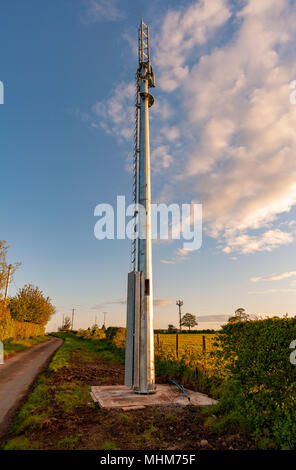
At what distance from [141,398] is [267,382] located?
5156mm

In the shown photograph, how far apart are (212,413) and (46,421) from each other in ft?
14.2

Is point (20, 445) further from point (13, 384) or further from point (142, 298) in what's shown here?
point (13, 384)

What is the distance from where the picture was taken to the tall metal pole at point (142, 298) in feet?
32.7

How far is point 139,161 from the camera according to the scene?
485 inches

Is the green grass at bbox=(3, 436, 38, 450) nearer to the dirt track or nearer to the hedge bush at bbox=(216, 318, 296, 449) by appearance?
the dirt track

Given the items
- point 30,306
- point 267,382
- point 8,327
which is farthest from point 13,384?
point 30,306

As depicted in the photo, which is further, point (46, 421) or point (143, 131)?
point (143, 131)

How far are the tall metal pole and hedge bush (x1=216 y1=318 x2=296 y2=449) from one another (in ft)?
13.2

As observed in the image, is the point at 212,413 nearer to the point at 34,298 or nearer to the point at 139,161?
the point at 139,161

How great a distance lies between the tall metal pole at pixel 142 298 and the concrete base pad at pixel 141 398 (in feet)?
1.59

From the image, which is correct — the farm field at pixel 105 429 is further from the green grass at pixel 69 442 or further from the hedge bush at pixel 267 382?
the hedge bush at pixel 267 382

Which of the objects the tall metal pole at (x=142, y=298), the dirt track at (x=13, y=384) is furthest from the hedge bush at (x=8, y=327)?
the tall metal pole at (x=142, y=298)
